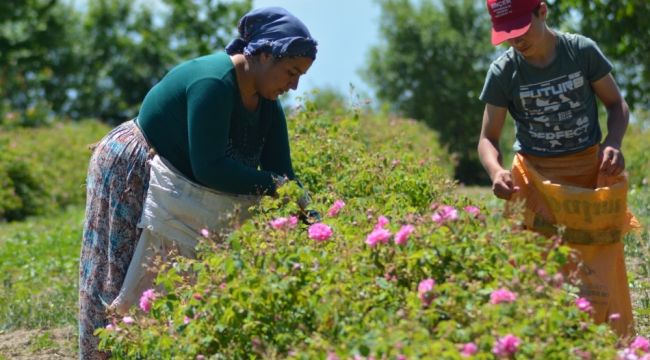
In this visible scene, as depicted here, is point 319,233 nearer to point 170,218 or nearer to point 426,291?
point 426,291

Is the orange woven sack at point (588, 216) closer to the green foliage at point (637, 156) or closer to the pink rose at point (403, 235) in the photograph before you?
the pink rose at point (403, 235)

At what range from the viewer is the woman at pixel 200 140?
433 cm

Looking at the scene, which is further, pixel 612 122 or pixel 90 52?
pixel 90 52

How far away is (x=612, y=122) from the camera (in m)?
4.49

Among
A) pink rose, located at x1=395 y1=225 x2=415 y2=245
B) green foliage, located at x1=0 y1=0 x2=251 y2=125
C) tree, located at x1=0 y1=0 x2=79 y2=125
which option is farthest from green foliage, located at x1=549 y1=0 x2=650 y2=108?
tree, located at x1=0 y1=0 x2=79 y2=125

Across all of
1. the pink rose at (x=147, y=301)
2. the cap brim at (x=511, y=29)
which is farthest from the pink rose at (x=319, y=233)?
the cap brim at (x=511, y=29)

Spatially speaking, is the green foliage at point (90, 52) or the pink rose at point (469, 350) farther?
the green foliage at point (90, 52)

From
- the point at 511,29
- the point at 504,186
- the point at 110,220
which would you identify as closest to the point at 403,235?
the point at 504,186

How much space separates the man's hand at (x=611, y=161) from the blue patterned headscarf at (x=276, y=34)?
3.54ft

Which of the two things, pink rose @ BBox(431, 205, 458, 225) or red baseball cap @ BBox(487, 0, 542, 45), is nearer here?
pink rose @ BBox(431, 205, 458, 225)

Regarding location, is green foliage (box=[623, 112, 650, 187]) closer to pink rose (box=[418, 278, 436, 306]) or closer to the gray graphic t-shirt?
the gray graphic t-shirt

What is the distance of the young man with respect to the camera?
4414 millimetres

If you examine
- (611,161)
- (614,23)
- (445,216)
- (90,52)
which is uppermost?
(445,216)

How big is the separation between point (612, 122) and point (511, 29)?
51cm
